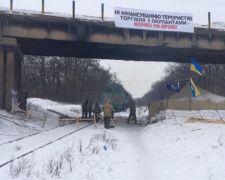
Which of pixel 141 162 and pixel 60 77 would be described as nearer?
pixel 141 162

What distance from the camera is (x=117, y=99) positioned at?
4412cm

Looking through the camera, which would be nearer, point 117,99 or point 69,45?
point 69,45

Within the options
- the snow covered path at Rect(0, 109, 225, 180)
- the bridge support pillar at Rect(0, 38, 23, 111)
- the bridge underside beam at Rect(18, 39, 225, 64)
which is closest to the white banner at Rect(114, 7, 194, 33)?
the bridge underside beam at Rect(18, 39, 225, 64)

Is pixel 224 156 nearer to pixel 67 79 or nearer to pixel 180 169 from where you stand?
pixel 180 169

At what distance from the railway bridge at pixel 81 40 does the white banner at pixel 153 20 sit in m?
0.99

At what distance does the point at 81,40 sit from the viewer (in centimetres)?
2444

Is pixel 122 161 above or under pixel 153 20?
under

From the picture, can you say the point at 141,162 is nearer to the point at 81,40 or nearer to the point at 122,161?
the point at 122,161

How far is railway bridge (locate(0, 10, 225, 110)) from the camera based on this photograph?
23.7 meters

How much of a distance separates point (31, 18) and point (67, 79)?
40.8 meters

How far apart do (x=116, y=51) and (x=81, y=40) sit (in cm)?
494

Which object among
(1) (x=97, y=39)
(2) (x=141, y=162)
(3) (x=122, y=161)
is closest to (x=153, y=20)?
(1) (x=97, y=39)

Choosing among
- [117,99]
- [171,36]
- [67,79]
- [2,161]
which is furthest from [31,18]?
[67,79]

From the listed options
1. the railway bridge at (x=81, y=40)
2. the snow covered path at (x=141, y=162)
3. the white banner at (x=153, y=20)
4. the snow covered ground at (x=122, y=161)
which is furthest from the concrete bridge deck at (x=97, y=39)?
the snow covered path at (x=141, y=162)
